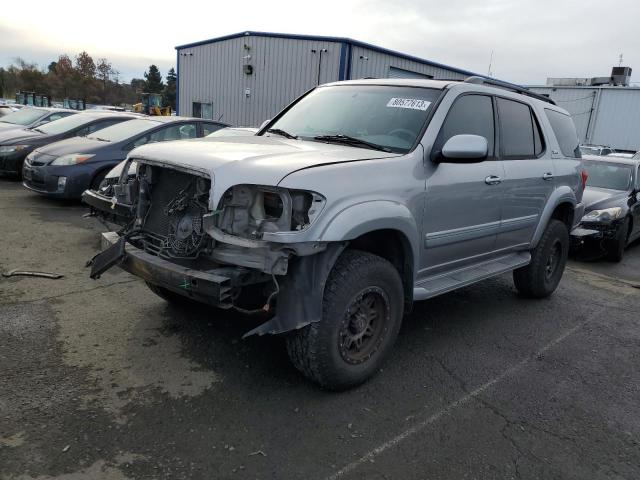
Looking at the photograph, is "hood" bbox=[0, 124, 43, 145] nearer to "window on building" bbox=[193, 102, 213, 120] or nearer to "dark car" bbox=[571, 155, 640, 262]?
"window on building" bbox=[193, 102, 213, 120]

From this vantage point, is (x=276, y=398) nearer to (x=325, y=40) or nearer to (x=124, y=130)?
(x=124, y=130)

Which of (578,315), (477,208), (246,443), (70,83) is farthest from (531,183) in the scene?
(70,83)

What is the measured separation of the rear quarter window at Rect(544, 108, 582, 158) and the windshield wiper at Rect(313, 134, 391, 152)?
8.64 feet

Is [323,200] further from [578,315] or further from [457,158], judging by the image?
[578,315]

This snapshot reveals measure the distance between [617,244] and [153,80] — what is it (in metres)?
86.3

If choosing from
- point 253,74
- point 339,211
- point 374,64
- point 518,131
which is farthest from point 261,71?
point 339,211

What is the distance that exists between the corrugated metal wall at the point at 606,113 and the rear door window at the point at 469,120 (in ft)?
80.7

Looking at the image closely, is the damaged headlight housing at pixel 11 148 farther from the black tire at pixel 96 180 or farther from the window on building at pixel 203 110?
the window on building at pixel 203 110

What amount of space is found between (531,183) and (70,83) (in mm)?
59273

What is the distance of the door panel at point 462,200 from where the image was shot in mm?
3672

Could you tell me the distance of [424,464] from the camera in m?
2.66

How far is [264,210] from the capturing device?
9.55 feet

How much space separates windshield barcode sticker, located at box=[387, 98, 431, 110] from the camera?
388 cm

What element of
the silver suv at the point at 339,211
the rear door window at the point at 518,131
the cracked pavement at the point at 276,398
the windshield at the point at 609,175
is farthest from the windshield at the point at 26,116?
the windshield at the point at 609,175
